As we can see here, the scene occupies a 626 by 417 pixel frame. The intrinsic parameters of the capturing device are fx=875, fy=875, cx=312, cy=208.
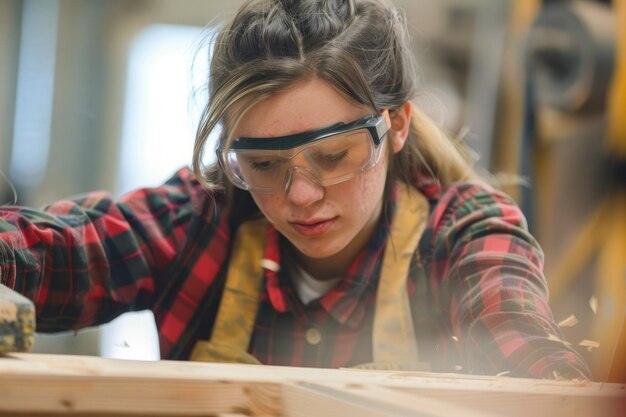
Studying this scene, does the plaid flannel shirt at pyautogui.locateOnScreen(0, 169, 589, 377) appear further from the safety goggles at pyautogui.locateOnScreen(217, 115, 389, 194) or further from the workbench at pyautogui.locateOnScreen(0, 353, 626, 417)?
the workbench at pyautogui.locateOnScreen(0, 353, 626, 417)

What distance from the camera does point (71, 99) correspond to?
3803mm

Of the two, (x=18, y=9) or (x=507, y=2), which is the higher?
(x=507, y=2)

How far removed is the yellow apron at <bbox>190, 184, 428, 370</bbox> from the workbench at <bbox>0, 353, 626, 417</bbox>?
582mm

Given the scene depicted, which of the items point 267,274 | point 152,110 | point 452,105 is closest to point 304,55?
point 267,274

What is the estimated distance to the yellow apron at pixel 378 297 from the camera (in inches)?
58.3

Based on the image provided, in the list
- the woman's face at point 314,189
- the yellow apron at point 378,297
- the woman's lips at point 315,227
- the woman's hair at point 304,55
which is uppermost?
the woman's hair at point 304,55

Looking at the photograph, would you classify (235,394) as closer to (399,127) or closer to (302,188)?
(302,188)

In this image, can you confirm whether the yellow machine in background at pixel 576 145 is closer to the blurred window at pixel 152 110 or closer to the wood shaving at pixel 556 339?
the blurred window at pixel 152 110

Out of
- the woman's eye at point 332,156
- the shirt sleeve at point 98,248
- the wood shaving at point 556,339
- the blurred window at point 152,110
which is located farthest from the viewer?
the blurred window at point 152,110

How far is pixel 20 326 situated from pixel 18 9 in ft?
10.2

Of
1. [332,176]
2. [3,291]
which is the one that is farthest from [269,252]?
[3,291]

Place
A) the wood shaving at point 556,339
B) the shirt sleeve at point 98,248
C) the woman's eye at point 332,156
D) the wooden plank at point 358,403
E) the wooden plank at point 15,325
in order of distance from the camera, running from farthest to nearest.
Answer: the shirt sleeve at point 98,248 → the woman's eye at point 332,156 → the wood shaving at point 556,339 → the wooden plank at point 15,325 → the wooden plank at point 358,403

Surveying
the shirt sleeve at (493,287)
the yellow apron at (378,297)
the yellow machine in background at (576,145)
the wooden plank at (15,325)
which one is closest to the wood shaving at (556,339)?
the shirt sleeve at (493,287)

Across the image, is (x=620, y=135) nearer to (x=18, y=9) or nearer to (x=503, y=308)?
(x=503, y=308)
